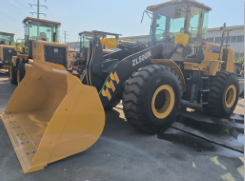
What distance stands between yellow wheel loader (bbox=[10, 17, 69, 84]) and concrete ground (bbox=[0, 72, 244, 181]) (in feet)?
17.6

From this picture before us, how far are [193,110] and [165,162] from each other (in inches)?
153

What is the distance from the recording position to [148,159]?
2832 millimetres

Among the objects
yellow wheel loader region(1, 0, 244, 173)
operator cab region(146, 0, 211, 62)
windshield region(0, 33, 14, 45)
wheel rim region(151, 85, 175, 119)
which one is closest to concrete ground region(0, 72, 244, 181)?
yellow wheel loader region(1, 0, 244, 173)

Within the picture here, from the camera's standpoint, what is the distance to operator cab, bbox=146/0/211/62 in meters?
4.67

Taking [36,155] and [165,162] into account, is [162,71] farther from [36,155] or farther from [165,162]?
[36,155]

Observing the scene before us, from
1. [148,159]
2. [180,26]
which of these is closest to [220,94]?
[180,26]

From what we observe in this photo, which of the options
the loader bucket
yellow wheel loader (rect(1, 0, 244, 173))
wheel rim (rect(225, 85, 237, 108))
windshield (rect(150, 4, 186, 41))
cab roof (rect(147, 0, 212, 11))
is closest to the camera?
the loader bucket

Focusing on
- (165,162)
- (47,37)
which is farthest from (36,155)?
(47,37)

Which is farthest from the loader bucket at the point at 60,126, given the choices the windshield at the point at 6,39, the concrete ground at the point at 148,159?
the windshield at the point at 6,39

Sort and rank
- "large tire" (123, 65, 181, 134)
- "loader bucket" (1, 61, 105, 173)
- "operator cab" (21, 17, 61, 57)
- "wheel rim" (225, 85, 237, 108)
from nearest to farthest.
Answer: "loader bucket" (1, 61, 105, 173), "large tire" (123, 65, 181, 134), "wheel rim" (225, 85, 237, 108), "operator cab" (21, 17, 61, 57)

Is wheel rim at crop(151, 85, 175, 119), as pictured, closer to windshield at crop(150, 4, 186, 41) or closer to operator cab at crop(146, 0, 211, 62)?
operator cab at crop(146, 0, 211, 62)

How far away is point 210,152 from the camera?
10.5ft

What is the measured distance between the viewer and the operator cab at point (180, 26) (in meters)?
4.67

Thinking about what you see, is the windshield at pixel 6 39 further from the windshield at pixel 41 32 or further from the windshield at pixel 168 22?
the windshield at pixel 168 22
